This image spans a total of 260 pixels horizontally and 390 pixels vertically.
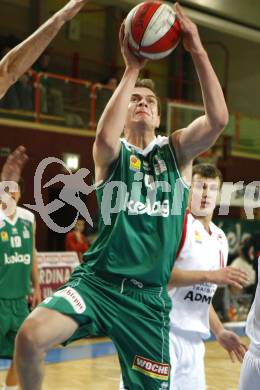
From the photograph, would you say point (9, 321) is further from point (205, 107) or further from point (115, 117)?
point (205, 107)

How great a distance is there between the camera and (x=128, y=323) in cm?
402

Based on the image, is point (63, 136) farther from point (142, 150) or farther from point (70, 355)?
point (142, 150)

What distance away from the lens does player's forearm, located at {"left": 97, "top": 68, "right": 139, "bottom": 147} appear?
407cm

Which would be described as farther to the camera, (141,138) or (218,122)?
(141,138)

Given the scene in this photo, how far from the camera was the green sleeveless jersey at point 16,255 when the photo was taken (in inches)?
274

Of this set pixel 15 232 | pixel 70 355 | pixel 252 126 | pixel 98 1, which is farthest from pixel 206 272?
pixel 98 1

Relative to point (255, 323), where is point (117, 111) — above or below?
above

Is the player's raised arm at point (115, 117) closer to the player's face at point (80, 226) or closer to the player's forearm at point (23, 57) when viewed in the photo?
the player's forearm at point (23, 57)

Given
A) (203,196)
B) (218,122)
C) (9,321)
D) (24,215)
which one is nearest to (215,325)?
(203,196)

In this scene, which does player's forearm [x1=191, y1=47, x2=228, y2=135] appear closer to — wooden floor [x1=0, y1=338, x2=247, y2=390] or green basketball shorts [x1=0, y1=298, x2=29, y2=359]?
green basketball shorts [x1=0, y1=298, x2=29, y2=359]

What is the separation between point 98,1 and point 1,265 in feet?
42.5

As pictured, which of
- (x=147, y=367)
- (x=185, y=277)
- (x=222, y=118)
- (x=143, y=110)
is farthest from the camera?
(x=185, y=277)

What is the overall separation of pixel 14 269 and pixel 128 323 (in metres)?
3.26

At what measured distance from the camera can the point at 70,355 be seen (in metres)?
9.44
